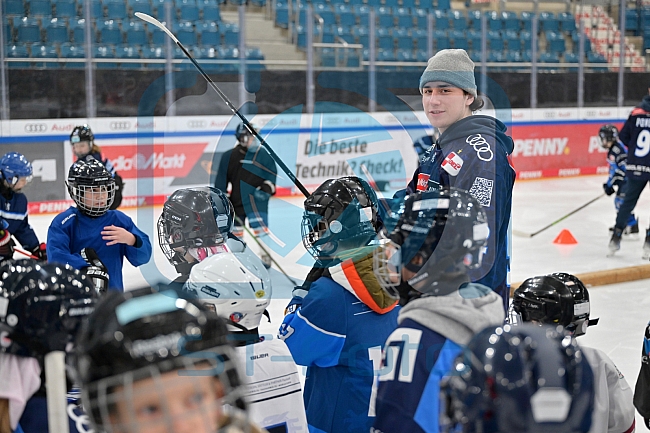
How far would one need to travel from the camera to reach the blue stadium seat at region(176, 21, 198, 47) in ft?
32.7

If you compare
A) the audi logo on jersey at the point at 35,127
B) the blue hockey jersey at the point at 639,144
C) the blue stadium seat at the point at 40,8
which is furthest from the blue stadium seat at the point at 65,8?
the blue hockey jersey at the point at 639,144

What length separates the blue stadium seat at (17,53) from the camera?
25.4 ft

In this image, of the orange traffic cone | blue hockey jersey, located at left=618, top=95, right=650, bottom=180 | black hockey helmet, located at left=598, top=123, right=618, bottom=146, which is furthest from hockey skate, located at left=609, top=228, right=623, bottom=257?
black hockey helmet, located at left=598, top=123, right=618, bottom=146

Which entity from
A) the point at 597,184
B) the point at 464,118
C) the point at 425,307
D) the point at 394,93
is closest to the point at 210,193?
the point at 464,118

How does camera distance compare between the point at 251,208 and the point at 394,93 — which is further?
the point at 394,93

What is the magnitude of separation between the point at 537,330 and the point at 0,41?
7680mm

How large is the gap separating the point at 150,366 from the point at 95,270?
2172 mm

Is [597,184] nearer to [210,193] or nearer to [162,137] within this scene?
[162,137]

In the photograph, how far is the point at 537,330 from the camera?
1.02m

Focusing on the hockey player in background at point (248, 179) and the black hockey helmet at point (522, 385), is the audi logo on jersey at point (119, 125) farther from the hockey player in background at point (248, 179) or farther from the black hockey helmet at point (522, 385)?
the black hockey helmet at point (522, 385)

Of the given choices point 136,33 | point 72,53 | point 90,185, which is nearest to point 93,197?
point 90,185

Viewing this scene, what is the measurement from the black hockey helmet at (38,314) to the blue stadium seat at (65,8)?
8138 mm

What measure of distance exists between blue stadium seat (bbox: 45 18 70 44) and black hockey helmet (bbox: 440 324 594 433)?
27.4 ft

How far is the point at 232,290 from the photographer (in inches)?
70.3
